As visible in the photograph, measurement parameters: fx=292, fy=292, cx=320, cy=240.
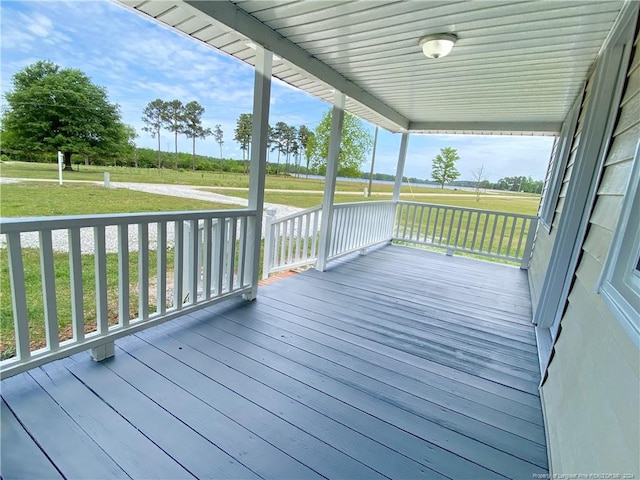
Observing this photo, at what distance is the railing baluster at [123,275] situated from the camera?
1775 mm

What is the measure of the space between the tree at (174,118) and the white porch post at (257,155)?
0.63m

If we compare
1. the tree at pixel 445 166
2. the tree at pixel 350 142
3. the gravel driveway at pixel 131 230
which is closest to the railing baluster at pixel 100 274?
the gravel driveway at pixel 131 230

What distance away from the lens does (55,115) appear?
1786 mm

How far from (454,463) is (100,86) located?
10.6 feet

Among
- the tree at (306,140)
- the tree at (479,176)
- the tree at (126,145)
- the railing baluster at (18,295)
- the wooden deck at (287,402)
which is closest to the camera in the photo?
the wooden deck at (287,402)

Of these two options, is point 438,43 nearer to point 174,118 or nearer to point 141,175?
point 174,118

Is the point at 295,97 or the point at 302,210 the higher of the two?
the point at 295,97

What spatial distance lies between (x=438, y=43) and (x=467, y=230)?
3682 millimetres

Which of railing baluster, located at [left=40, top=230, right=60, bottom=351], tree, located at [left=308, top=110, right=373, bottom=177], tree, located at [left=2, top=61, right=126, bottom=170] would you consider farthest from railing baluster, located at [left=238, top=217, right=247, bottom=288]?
tree, located at [left=308, top=110, right=373, bottom=177]

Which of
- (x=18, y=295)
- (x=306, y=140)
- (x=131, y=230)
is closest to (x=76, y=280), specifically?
(x=18, y=295)

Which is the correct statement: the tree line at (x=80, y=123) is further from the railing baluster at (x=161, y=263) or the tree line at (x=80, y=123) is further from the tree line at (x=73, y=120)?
the railing baluster at (x=161, y=263)

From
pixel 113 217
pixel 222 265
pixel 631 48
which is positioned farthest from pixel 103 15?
pixel 631 48

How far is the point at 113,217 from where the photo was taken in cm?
169

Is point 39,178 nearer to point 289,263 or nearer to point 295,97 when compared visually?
point 289,263
